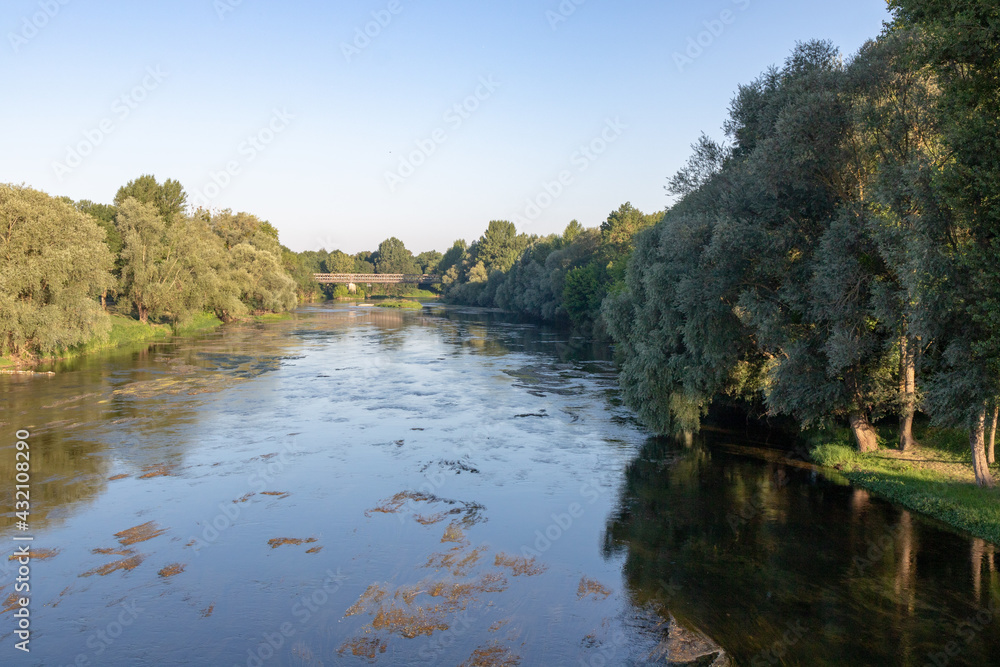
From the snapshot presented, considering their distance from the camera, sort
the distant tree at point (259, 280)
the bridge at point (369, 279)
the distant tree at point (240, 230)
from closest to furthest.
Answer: the distant tree at point (259, 280) → the distant tree at point (240, 230) → the bridge at point (369, 279)

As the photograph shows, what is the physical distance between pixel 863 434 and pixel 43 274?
46.4 metres

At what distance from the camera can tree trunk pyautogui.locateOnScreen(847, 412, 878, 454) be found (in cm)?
2344

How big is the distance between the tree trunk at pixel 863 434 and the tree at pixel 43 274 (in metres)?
44.8

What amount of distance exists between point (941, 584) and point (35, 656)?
60.6 ft

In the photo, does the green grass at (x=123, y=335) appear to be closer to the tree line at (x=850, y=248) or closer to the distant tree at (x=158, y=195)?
the distant tree at (x=158, y=195)

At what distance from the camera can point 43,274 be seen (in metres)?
41.7

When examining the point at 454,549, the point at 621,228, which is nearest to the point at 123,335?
the point at 454,549

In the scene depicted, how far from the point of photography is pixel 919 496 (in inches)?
776

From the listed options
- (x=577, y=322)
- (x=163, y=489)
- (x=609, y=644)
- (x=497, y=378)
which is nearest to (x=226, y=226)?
(x=577, y=322)

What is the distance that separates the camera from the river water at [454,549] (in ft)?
40.8

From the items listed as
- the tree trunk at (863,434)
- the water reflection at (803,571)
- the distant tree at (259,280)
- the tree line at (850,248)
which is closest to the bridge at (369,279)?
the distant tree at (259,280)

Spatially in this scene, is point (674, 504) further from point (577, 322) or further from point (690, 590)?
point (577, 322)

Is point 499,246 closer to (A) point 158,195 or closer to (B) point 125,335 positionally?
(A) point 158,195

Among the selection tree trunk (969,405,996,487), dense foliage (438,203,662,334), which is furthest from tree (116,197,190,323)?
tree trunk (969,405,996,487)
